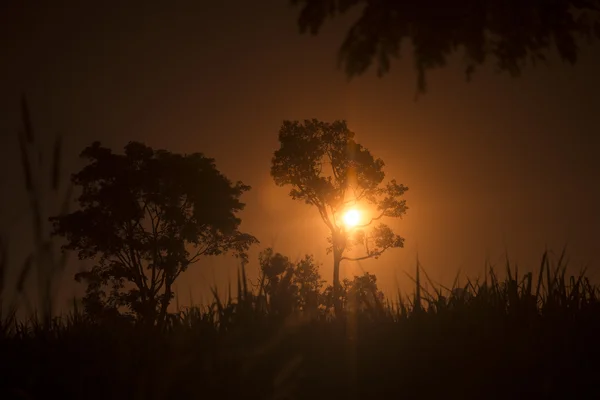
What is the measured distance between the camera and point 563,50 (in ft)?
18.0

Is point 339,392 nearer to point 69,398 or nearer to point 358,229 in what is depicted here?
point 69,398

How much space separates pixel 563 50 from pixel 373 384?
4369 mm

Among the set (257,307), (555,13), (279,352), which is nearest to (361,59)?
(555,13)

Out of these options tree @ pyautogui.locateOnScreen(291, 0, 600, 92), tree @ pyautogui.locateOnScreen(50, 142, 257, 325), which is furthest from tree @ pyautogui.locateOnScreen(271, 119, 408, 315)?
tree @ pyautogui.locateOnScreen(291, 0, 600, 92)

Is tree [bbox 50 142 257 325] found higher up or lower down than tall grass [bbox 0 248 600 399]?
higher up

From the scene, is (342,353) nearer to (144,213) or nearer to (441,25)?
(441,25)

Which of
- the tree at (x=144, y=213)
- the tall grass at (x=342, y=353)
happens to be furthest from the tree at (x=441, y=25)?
the tree at (x=144, y=213)

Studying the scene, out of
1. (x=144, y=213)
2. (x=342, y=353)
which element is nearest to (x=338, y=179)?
(x=144, y=213)

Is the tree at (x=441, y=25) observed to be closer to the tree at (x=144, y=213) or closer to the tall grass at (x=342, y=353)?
the tall grass at (x=342, y=353)

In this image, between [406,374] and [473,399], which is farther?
[406,374]

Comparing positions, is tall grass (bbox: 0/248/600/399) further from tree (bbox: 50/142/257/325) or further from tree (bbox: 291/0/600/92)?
tree (bbox: 50/142/257/325)

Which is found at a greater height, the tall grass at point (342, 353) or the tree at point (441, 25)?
the tree at point (441, 25)

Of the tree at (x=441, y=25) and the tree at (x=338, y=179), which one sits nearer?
the tree at (x=441, y=25)

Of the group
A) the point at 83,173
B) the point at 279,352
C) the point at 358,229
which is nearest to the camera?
the point at 279,352
